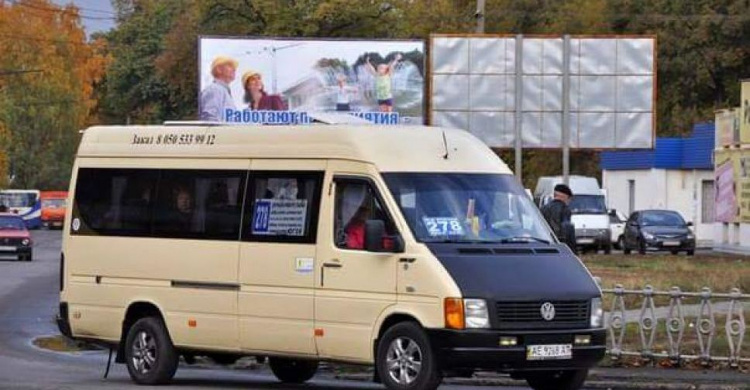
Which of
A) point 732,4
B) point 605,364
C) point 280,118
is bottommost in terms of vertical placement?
point 605,364

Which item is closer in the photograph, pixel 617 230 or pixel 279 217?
pixel 279 217

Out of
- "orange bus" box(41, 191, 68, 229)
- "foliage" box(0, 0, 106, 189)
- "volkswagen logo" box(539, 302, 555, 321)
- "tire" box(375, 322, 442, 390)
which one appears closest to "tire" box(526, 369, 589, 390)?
"volkswagen logo" box(539, 302, 555, 321)

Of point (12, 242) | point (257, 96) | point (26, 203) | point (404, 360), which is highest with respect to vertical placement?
point (257, 96)

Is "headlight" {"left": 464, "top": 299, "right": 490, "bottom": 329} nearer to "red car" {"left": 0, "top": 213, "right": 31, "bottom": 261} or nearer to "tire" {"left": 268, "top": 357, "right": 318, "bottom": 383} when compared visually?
"tire" {"left": 268, "top": 357, "right": 318, "bottom": 383}

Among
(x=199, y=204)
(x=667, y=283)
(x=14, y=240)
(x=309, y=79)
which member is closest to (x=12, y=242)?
(x=14, y=240)

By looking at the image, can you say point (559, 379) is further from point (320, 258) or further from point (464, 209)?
point (320, 258)

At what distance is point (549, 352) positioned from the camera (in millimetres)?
14797

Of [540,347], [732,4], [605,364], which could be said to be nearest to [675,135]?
[732,4]

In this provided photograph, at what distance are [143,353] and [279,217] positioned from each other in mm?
2308

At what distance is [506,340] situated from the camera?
47.8 ft

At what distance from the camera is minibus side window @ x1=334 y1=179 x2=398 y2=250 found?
50.8 ft

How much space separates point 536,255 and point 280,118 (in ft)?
89.4

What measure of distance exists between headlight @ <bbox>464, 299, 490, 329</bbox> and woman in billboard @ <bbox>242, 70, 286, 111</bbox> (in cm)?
2864

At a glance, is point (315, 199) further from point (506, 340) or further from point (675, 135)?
point (675, 135)
